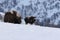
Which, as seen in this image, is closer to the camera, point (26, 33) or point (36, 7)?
point (26, 33)

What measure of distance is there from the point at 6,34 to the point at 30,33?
0.08 m

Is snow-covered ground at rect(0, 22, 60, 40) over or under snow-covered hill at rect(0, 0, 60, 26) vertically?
under

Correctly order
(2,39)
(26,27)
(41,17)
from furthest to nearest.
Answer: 1. (41,17)
2. (26,27)
3. (2,39)

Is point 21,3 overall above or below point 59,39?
above

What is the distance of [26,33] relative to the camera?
1.92 ft

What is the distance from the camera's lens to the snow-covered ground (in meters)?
0.55

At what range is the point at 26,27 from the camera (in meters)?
0.64

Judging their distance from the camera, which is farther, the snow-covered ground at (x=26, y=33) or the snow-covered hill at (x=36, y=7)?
the snow-covered hill at (x=36, y=7)

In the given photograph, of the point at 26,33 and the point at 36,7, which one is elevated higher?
the point at 36,7

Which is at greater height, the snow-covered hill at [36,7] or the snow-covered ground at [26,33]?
the snow-covered hill at [36,7]

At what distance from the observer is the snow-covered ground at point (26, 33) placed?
55cm

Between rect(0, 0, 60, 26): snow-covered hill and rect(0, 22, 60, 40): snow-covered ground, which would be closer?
rect(0, 22, 60, 40): snow-covered ground

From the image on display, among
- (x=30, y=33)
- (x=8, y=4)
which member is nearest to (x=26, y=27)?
(x=30, y=33)

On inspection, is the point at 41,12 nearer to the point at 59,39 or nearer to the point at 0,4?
the point at 0,4
